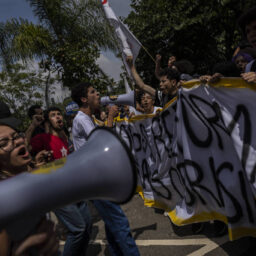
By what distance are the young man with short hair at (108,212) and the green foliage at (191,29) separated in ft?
26.1

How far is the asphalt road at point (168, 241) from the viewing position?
7.58ft

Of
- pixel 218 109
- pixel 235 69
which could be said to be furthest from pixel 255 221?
pixel 235 69

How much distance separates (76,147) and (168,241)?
1.32 m

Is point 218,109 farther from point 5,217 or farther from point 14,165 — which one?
point 5,217

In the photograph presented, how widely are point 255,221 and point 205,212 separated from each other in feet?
1.62

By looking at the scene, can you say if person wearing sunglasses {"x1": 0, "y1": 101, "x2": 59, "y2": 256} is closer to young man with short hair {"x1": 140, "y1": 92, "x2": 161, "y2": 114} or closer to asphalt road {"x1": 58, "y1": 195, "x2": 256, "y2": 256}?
asphalt road {"x1": 58, "y1": 195, "x2": 256, "y2": 256}

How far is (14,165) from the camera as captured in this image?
131 centimetres

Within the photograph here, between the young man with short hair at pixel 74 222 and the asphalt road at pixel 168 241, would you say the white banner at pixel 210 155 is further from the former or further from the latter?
the young man with short hair at pixel 74 222

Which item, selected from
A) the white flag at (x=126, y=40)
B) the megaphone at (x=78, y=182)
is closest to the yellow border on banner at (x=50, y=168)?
the megaphone at (x=78, y=182)

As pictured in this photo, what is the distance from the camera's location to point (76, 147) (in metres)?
2.54

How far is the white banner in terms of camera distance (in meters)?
1.97

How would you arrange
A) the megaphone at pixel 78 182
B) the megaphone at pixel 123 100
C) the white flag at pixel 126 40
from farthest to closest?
the white flag at pixel 126 40 < the megaphone at pixel 123 100 < the megaphone at pixel 78 182

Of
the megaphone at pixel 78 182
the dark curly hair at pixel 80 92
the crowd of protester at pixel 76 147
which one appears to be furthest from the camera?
the dark curly hair at pixel 80 92

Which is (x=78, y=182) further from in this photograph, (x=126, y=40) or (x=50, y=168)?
(x=126, y=40)
